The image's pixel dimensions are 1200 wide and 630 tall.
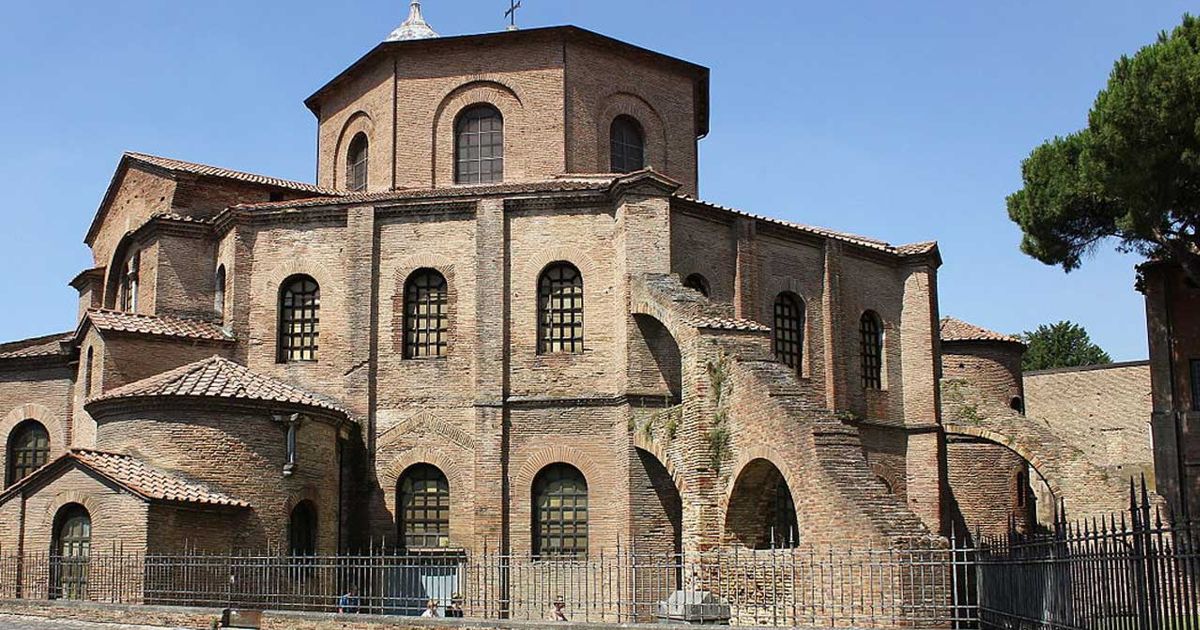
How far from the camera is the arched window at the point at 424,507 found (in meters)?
20.6

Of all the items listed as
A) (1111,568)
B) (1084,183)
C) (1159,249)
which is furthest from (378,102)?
(1111,568)

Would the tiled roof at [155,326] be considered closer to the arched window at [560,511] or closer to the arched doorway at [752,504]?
the arched window at [560,511]

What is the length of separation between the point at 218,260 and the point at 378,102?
420 centimetres

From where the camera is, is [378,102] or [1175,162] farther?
[378,102]

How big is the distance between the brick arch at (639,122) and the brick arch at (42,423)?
1131 centimetres

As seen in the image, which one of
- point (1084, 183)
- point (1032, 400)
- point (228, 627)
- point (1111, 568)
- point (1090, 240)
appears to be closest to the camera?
point (1111, 568)

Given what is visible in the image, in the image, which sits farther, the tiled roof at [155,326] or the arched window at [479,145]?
the arched window at [479,145]

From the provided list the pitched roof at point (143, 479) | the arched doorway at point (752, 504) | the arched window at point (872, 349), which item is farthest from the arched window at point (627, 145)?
the pitched roof at point (143, 479)

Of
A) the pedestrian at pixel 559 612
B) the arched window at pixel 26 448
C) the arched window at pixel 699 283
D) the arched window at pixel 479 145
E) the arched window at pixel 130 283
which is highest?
the arched window at pixel 479 145

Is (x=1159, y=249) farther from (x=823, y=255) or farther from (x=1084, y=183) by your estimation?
(x=823, y=255)

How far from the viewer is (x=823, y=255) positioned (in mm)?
23516

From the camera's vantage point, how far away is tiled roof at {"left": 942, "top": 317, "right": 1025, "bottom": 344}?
28359mm

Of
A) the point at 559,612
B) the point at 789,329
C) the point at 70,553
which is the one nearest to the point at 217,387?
the point at 70,553

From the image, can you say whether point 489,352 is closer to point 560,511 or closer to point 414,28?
point 560,511
